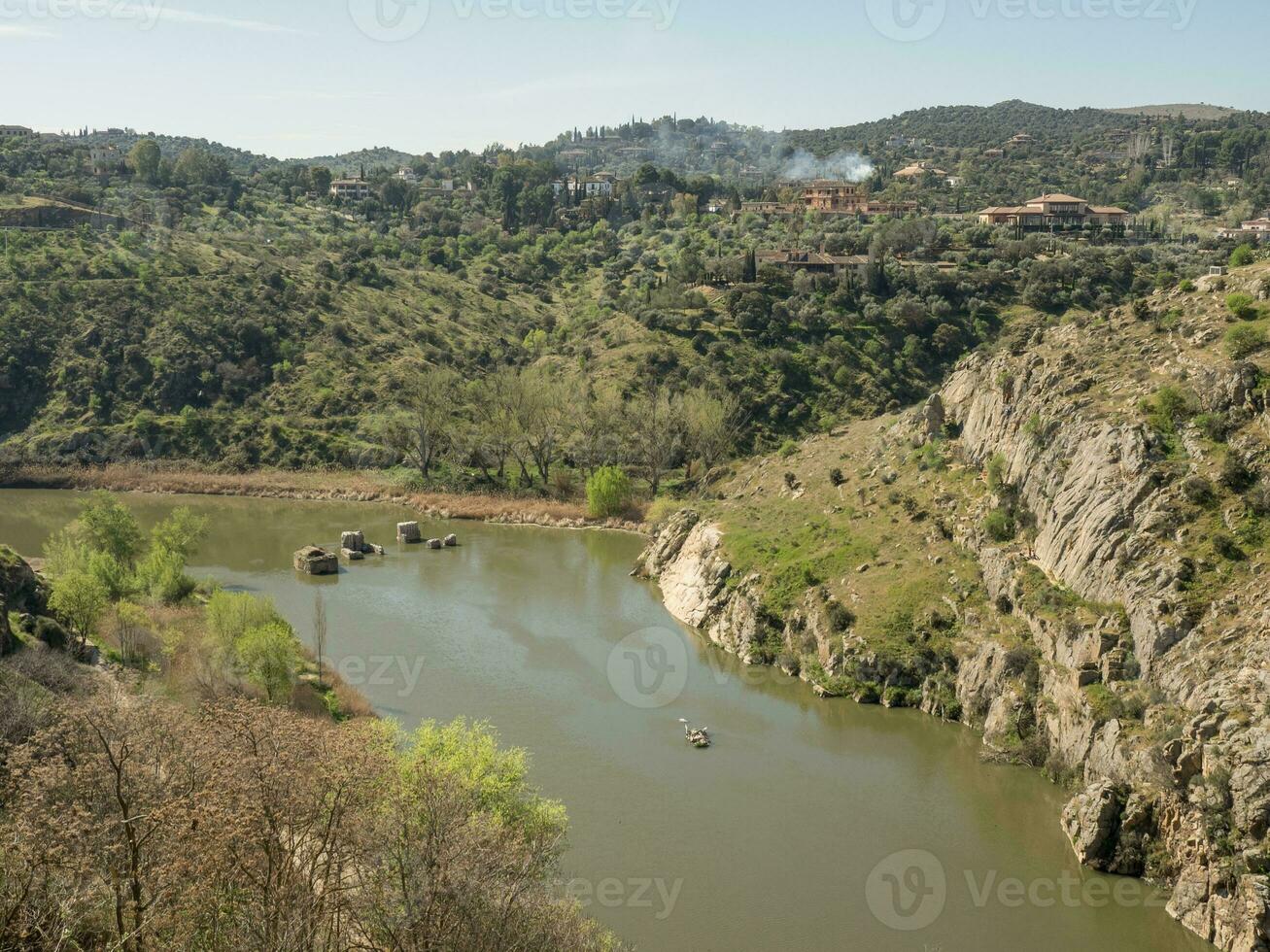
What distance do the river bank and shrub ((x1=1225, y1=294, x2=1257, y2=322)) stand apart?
3754 cm

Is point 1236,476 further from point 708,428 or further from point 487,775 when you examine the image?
point 708,428

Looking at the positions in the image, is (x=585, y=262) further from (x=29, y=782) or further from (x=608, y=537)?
(x=29, y=782)

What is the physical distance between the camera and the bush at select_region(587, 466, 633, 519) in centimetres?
6600

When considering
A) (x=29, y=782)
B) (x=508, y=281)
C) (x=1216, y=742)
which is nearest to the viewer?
(x=29, y=782)

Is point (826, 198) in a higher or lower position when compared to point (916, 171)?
lower

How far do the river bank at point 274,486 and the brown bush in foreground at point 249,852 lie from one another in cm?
4660

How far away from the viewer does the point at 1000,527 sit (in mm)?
40875

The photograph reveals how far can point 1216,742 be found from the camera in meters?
27.3

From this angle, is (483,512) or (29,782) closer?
(29,782)

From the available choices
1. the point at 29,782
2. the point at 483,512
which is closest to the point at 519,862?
the point at 29,782

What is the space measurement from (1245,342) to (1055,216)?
231 feet

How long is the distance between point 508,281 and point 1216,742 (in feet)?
292

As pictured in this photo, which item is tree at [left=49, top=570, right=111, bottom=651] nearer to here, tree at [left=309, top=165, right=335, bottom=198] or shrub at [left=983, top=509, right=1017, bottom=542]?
shrub at [left=983, top=509, right=1017, bottom=542]

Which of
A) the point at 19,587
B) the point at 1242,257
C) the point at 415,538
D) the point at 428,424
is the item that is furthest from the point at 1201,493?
the point at 428,424
